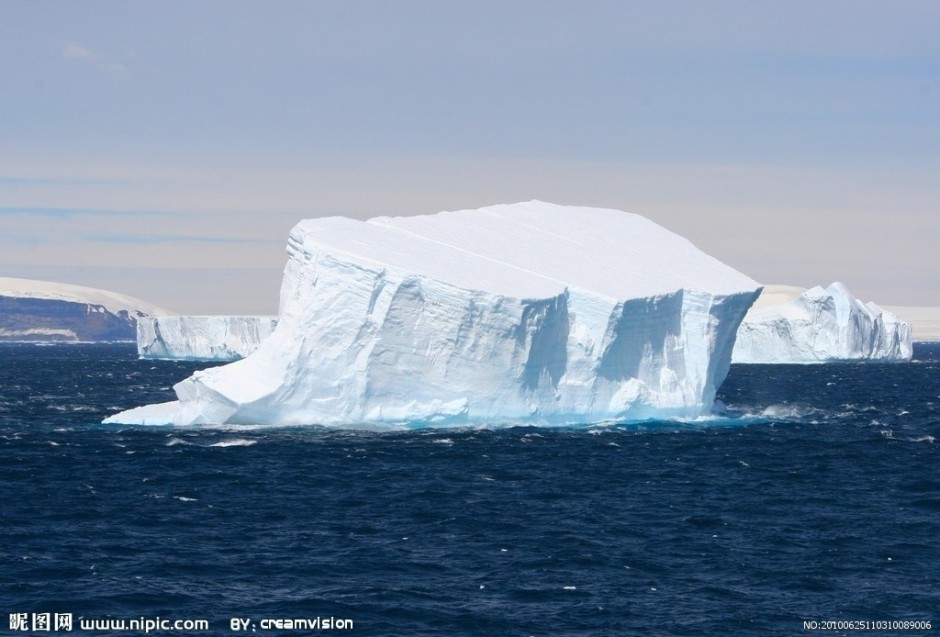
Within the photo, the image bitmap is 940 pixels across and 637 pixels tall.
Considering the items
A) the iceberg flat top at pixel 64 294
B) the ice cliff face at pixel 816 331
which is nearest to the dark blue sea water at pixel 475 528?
the ice cliff face at pixel 816 331

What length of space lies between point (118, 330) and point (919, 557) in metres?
190

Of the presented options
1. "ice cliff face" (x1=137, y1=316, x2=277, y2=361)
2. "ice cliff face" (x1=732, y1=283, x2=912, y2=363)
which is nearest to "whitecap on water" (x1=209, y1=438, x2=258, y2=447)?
"ice cliff face" (x1=137, y1=316, x2=277, y2=361)

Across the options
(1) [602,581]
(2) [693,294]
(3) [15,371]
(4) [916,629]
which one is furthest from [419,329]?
(3) [15,371]

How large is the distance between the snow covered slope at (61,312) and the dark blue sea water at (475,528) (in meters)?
162

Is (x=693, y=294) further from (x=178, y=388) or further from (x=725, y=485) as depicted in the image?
(x=178, y=388)

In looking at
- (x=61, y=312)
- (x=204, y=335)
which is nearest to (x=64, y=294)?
(x=61, y=312)

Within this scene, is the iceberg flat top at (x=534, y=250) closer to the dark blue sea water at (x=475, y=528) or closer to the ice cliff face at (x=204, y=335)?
the dark blue sea water at (x=475, y=528)

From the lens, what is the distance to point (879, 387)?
201 ft

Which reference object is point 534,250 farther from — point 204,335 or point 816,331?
point 204,335

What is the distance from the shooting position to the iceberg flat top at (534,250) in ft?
111

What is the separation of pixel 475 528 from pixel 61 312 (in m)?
183

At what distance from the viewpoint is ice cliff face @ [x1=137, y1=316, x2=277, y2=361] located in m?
90.4

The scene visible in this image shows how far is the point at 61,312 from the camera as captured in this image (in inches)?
7603

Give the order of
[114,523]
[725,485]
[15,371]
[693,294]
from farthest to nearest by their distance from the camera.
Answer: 1. [15,371]
2. [693,294]
3. [725,485]
4. [114,523]
